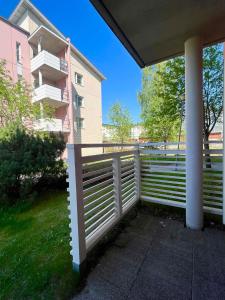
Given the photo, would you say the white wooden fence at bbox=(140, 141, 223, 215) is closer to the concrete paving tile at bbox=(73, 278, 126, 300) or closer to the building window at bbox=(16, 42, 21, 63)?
the concrete paving tile at bbox=(73, 278, 126, 300)

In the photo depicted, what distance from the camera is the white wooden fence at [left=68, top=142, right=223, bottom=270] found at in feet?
5.07

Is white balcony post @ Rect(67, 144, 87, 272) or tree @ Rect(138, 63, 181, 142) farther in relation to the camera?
tree @ Rect(138, 63, 181, 142)

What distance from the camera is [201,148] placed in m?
2.18

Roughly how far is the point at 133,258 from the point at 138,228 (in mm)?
621

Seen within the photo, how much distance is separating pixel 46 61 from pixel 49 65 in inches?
9.8

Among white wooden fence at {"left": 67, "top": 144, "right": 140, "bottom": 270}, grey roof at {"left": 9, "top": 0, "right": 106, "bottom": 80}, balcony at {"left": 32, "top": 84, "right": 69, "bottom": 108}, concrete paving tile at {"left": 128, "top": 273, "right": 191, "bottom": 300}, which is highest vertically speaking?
grey roof at {"left": 9, "top": 0, "right": 106, "bottom": 80}

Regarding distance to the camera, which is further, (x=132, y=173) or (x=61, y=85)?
(x=61, y=85)

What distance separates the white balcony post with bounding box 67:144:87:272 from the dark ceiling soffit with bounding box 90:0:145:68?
1366 millimetres

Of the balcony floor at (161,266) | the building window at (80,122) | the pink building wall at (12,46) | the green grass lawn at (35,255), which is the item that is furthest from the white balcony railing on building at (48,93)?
the balcony floor at (161,266)

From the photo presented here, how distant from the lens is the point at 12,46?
28.8 feet

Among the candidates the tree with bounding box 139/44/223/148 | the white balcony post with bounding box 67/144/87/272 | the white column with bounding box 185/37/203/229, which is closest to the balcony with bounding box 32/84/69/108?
Answer: the tree with bounding box 139/44/223/148

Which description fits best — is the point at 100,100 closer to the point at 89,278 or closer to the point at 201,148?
the point at 201,148

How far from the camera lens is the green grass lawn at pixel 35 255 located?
140 centimetres

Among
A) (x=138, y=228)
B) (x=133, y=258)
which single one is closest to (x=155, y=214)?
(x=138, y=228)
